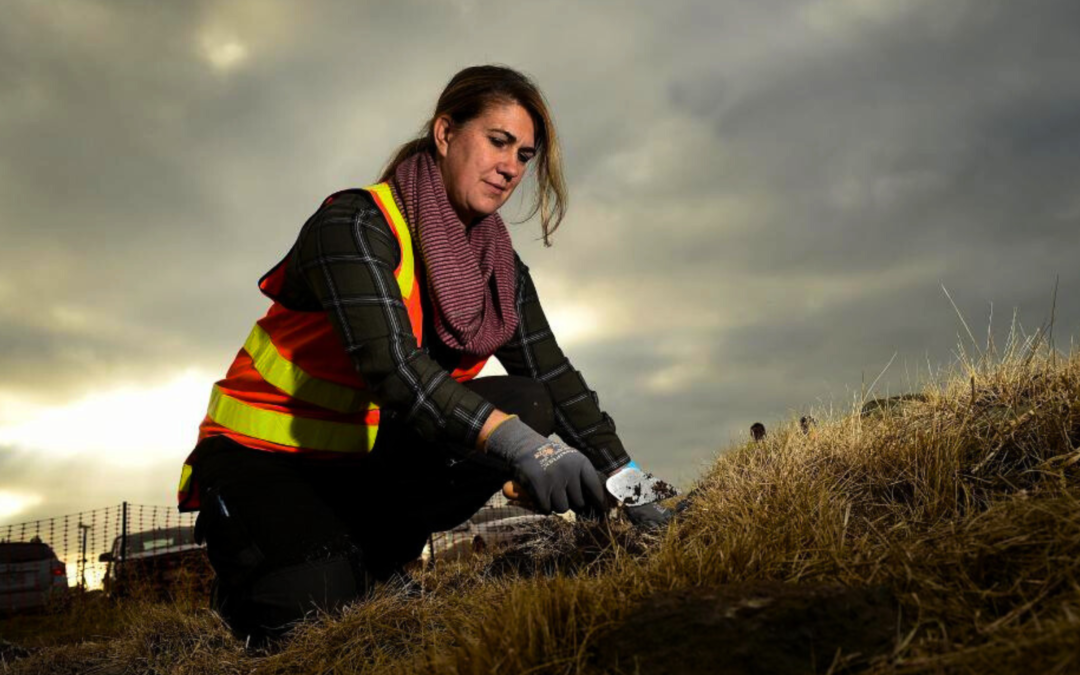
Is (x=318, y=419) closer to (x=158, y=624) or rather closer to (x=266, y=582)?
(x=266, y=582)

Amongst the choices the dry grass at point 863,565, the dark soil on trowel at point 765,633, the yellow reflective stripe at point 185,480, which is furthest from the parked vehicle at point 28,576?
the dark soil on trowel at point 765,633

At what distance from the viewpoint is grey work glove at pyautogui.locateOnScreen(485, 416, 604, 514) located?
7.82 ft

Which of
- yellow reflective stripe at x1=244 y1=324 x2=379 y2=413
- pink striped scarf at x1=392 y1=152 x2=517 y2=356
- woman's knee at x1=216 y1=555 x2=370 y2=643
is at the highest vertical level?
pink striped scarf at x1=392 y1=152 x2=517 y2=356

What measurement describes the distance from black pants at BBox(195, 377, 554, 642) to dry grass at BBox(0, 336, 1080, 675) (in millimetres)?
150

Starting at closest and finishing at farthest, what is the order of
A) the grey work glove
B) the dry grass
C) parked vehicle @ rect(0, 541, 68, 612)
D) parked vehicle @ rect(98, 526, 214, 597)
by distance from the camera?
the dry grass, the grey work glove, parked vehicle @ rect(98, 526, 214, 597), parked vehicle @ rect(0, 541, 68, 612)

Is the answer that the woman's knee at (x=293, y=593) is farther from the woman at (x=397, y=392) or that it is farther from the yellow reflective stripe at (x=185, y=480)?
the yellow reflective stripe at (x=185, y=480)

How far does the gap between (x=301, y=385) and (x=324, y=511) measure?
1.59 ft

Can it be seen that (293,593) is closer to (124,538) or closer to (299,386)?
(299,386)

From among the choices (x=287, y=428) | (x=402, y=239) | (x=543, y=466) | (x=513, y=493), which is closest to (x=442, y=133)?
(x=402, y=239)

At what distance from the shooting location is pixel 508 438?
2457 millimetres

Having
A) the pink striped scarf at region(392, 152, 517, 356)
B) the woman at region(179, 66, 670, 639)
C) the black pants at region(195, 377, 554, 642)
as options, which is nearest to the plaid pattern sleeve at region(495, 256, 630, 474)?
the woman at region(179, 66, 670, 639)

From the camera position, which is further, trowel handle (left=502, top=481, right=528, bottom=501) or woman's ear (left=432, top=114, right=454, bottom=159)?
woman's ear (left=432, top=114, right=454, bottom=159)

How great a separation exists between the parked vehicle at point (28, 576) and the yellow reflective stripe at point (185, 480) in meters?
8.79

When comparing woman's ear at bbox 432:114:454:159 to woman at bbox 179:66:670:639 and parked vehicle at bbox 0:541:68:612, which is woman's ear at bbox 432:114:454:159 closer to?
woman at bbox 179:66:670:639
